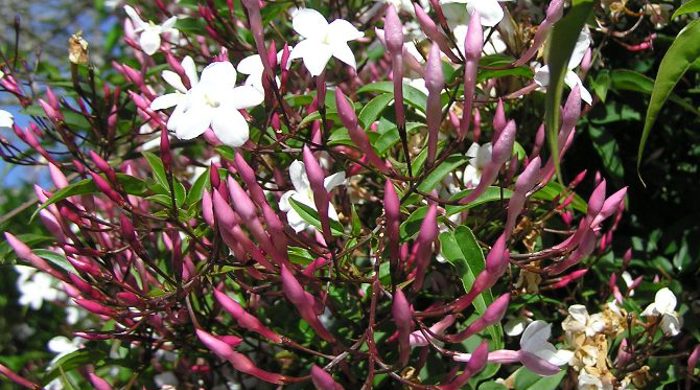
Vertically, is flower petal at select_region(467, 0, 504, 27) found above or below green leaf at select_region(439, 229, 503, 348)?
above

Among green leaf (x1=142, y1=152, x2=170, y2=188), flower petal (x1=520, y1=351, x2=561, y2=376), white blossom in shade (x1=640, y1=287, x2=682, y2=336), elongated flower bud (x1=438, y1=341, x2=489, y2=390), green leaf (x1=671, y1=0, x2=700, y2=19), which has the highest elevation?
green leaf (x1=142, y1=152, x2=170, y2=188)

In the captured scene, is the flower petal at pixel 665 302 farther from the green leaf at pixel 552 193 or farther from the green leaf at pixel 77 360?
the green leaf at pixel 77 360

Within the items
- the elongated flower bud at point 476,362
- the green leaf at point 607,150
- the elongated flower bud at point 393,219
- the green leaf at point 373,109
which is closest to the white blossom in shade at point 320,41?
the green leaf at point 373,109

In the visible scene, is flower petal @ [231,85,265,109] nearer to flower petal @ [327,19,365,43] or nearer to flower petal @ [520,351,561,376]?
flower petal @ [327,19,365,43]

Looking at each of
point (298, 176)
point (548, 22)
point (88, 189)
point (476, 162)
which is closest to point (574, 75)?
point (548, 22)

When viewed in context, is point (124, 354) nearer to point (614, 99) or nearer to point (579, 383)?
point (579, 383)

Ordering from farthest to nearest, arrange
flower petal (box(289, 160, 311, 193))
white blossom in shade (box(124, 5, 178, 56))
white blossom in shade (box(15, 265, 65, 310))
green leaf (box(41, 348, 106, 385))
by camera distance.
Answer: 1. white blossom in shade (box(15, 265, 65, 310))
2. white blossom in shade (box(124, 5, 178, 56))
3. green leaf (box(41, 348, 106, 385))
4. flower petal (box(289, 160, 311, 193))

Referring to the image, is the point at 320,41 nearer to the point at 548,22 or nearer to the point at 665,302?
the point at 548,22

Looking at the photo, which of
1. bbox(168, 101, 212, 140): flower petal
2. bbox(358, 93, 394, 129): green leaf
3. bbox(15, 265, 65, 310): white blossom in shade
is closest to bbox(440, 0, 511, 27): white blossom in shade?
bbox(358, 93, 394, 129): green leaf
